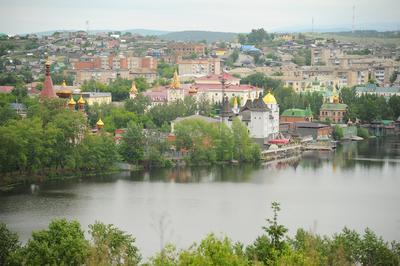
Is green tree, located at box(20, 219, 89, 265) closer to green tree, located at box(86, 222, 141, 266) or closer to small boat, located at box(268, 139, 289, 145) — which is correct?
green tree, located at box(86, 222, 141, 266)

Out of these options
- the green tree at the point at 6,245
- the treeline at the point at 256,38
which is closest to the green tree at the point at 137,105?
the green tree at the point at 6,245

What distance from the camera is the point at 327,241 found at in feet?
34.2

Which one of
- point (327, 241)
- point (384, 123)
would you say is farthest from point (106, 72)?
point (327, 241)

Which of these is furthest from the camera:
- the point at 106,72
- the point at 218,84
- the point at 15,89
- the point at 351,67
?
the point at 351,67

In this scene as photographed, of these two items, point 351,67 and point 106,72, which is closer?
point 106,72

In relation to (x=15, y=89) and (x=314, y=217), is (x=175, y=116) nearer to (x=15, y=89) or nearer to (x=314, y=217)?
(x=15, y=89)

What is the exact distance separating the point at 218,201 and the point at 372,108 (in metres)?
14.2

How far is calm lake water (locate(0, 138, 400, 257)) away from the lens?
512 inches

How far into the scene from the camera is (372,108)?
28.5 meters

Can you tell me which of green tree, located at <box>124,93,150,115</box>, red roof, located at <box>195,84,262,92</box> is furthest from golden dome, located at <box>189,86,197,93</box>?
green tree, located at <box>124,93,150,115</box>

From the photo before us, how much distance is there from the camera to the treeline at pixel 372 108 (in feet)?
93.3

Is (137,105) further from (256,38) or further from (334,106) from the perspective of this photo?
(256,38)

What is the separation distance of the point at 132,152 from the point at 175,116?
5.34 metres

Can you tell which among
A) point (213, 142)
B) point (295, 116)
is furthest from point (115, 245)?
point (295, 116)
